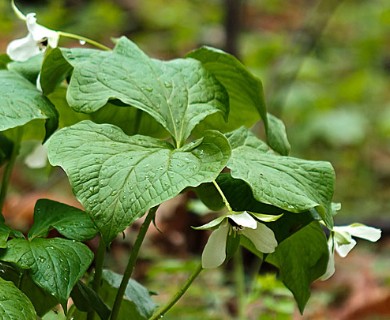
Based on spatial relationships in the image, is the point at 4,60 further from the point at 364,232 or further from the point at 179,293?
the point at 364,232

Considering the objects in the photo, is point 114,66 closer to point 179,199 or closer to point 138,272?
point 138,272

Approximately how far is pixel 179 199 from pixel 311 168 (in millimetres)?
1666

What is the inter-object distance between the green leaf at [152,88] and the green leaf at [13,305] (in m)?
0.23

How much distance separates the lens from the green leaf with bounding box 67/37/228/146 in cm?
89

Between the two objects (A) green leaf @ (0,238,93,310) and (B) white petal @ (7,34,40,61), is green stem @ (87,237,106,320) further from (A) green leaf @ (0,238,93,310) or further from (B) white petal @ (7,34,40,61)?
(B) white petal @ (7,34,40,61)

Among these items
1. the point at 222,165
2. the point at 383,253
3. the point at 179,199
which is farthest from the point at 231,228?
the point at 383,253

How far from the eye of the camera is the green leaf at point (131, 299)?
3.38ft

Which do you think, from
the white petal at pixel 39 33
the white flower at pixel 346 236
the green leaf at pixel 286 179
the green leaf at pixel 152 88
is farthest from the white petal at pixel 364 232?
the white petal at pixel 39 33

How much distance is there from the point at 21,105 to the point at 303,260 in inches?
15.5

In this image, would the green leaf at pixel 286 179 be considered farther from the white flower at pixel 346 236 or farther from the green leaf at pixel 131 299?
the green leaf at pixel 131 299

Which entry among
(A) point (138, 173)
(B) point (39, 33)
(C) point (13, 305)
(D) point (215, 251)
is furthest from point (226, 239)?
(B) point (39, 33)

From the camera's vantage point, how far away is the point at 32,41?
101 centimetres

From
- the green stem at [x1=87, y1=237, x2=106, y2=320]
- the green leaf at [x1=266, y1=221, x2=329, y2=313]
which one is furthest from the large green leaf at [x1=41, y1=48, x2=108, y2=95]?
the green leaf at [x1=266, y1=221, x2=329, y2=313]

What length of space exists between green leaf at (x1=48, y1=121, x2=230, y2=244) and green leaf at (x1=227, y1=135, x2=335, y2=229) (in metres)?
0.03
